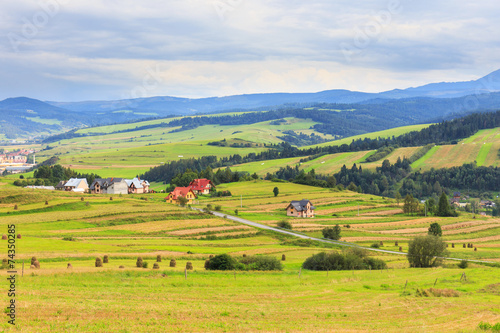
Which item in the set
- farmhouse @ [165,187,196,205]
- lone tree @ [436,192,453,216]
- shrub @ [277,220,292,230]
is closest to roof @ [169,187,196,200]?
farmhouse @ [165,187,196,205]

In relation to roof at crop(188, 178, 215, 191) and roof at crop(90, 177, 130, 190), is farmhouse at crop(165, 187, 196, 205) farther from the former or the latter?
roof at crop(90, 177, 130, 190)

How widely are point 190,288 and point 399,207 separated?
96820mm

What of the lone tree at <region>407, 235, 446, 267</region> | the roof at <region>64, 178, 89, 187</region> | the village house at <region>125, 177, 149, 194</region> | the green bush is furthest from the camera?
the village house at <region>125, 177, 149, 194</region>

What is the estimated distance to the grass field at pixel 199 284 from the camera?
23.7 metres

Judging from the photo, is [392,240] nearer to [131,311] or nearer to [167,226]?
[167,226]

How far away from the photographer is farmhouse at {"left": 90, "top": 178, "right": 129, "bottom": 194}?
449 ft

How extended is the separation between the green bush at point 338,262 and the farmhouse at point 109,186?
99.2m

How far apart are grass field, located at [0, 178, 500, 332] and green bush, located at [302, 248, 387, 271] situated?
6.02 ft

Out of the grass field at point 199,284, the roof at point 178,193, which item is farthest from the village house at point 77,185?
the grass field at point 199,284

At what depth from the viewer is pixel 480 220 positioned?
340ft

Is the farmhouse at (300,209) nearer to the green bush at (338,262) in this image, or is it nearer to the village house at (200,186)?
the village house at (200,186)

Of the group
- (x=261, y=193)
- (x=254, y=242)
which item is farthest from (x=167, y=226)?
(x=261, y=193)

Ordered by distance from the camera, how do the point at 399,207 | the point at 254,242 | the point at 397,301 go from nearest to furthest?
the point at 397,301, the point at 254,242, the point at 399,207

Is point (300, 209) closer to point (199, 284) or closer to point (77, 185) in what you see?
point (199, 284)
